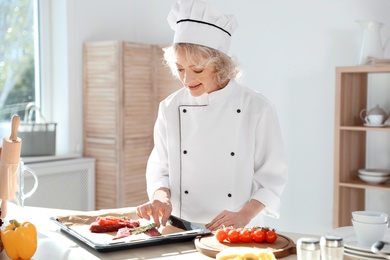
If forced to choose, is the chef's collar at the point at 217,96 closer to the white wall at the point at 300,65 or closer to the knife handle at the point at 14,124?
the knife handle at the point at 14,124

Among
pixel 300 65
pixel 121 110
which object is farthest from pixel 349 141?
pixel 121 110

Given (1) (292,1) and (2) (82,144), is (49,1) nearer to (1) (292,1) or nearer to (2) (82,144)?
(2) (82,144)

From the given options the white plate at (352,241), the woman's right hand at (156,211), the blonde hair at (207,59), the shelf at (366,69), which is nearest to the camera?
the white plate at (352,241)

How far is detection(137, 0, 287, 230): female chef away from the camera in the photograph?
244 cm

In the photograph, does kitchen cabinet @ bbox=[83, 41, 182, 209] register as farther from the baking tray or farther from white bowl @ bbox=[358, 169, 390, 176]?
the baking tray

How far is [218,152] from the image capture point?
2568 millimetres

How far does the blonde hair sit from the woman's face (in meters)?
0.02

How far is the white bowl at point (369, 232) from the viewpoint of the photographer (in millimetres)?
1750

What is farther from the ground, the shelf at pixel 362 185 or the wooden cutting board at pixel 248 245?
the wooden cutting board at pixel 248 245

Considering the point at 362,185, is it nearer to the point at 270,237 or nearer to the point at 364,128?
the point at 364,128

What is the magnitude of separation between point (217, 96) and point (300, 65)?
85.5 inches

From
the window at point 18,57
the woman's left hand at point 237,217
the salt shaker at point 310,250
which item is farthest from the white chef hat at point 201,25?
the window at point 18,57

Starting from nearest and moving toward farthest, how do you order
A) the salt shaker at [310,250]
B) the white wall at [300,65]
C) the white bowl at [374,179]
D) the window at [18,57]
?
the salt shaker at [310,250], the white bowl at [374,179], the white wall at [300,65], the window at [18,57]

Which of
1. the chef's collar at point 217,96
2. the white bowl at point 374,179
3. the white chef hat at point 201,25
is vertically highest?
the white chef hat at point 201,25
